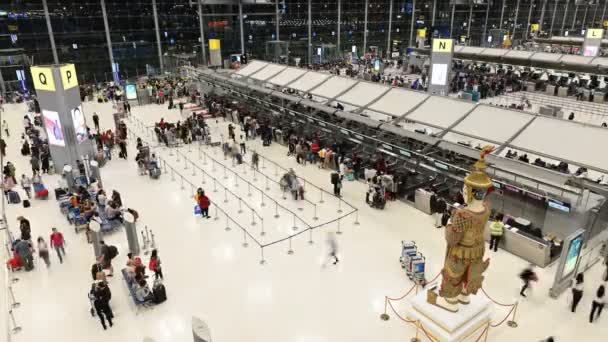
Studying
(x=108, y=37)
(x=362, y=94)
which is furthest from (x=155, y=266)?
(x=108, y=37)

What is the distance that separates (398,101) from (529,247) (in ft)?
26.6

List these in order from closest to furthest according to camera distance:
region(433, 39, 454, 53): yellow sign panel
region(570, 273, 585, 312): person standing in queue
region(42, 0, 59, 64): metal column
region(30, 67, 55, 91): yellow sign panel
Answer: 1. region(570, 273, 585, 312): person standing in queue
2. region(30, 67, 55, 91): yellow sign panel
3. region(433, 39, 454, 53): yellow sign panel
4. region(42, 0, 59, 64): metal column

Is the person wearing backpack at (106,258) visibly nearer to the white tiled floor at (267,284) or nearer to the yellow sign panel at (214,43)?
the white tiled floor at (267,284)

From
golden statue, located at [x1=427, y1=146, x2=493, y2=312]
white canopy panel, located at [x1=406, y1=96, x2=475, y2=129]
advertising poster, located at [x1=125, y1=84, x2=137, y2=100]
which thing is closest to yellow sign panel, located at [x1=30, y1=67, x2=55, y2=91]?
advertising poster, located at [x1=125, y1=84, x2=137, y2=100]

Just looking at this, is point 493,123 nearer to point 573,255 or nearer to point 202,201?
point 573,255

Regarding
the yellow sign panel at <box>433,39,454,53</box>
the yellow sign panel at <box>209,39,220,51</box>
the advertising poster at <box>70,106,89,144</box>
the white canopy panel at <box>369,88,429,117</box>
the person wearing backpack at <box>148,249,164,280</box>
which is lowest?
the person wearing backpack at <box>148,249,164,280</box>

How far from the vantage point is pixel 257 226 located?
13.6 meters

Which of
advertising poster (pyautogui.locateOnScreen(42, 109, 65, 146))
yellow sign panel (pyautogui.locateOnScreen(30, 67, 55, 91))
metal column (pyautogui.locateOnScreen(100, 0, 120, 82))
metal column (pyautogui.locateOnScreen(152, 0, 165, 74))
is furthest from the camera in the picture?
metal column (pyautogui.locateOnScreen(152, 0, 165, 74))

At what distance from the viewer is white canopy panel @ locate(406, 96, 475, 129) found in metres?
15.3

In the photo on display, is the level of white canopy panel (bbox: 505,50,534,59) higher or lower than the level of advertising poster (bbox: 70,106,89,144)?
higher

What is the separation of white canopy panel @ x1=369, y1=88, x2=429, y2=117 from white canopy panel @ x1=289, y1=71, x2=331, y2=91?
15.6 ft

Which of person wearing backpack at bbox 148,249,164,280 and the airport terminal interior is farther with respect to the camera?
person wearing backpack at bbox 148,249,164,280

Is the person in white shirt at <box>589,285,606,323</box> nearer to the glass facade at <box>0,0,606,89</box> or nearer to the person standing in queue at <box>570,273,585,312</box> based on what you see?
the person standing in queue at <box>570,273,585,312</box>

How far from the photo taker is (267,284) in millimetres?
10719
